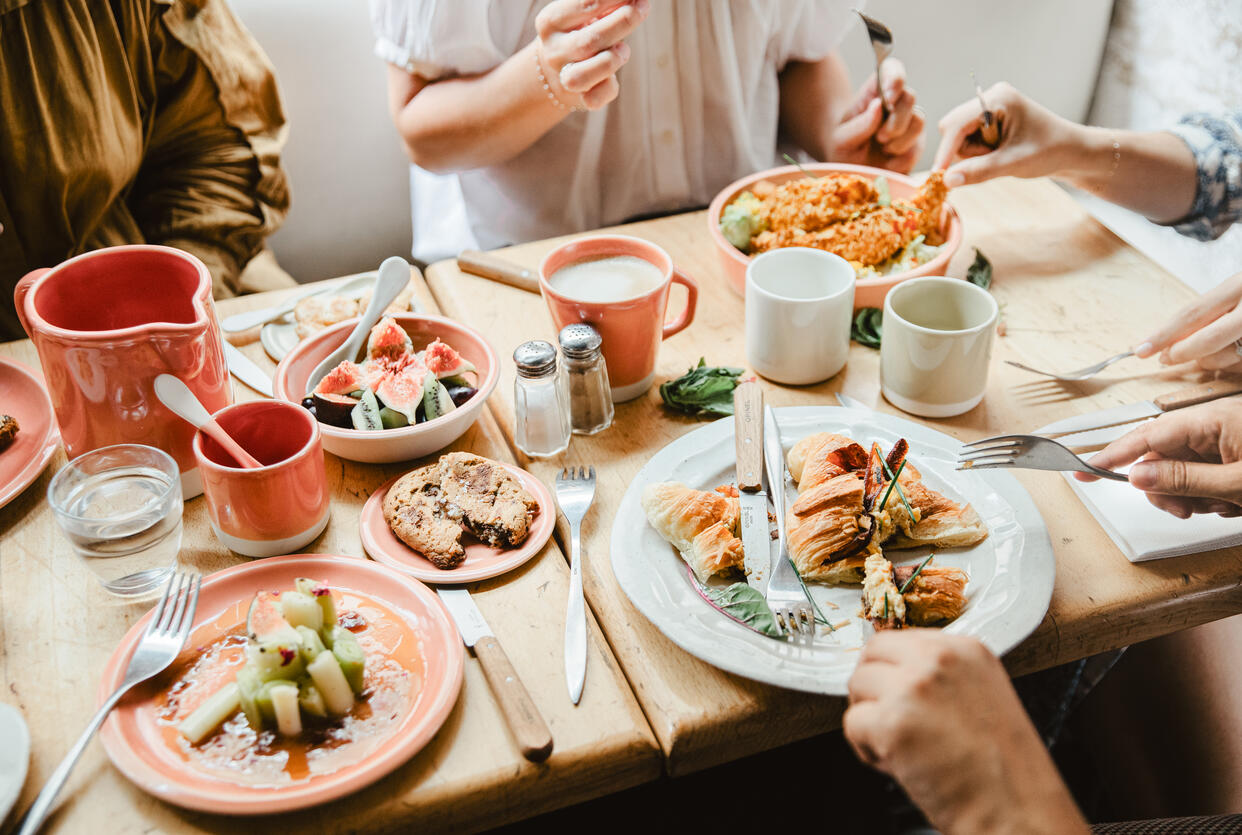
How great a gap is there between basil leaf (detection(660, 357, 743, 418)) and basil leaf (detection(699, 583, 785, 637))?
329 millimetres

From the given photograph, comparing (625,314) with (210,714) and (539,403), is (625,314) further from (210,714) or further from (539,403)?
(210,714)

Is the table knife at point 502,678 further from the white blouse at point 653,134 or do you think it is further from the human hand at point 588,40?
the white blouse at point 653,134

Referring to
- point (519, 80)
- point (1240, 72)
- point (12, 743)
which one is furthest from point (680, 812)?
point (1240, 72)

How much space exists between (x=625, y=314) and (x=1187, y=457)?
25.7 inches

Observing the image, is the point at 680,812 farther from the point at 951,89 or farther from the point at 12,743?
the point at 951,89

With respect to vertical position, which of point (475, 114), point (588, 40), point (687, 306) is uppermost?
point (588, 40)

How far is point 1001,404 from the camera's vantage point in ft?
4.04

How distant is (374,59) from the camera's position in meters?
2.11

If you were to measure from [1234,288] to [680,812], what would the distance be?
1143 mm

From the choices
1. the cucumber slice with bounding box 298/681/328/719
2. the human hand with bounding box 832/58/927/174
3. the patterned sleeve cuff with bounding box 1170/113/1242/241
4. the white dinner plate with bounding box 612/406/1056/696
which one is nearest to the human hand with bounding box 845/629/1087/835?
the white dinner plate with bounding box 612/406/1056/696

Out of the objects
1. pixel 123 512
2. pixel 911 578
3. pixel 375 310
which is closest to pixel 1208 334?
pixel 911 578

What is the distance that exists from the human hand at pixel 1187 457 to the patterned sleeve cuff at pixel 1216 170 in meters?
0.65

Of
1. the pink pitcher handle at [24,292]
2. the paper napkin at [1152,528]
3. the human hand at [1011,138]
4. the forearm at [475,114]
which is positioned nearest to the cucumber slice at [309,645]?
the pink pitcher handle at [24,292]

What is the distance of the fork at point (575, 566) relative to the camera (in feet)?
2.90
